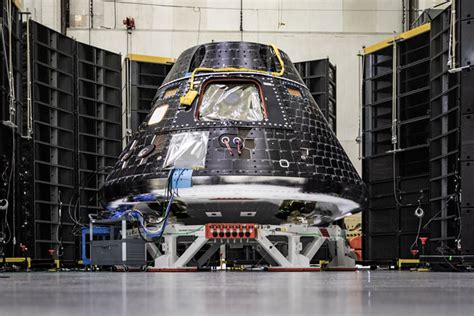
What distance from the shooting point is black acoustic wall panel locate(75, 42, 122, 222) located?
2203cm

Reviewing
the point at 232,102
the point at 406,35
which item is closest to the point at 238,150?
the point at 232,102

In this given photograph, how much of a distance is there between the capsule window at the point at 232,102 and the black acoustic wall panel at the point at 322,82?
290 inches

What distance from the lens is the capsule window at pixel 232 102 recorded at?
1489cm

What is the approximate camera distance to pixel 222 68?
1578 cm

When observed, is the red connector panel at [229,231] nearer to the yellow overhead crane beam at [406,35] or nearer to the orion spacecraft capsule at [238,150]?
the orion spacecraft capsule at [238,150]

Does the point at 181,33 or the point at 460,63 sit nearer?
the point at 460,63

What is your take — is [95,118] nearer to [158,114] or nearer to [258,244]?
[158,114]

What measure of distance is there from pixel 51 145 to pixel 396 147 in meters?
9.43

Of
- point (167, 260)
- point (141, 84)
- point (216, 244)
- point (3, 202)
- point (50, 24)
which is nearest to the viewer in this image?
point (167, 260)

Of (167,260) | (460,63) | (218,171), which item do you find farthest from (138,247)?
(460,63)

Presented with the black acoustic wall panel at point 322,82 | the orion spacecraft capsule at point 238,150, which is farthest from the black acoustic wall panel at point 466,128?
the black acoustic wall panel at point 322,82

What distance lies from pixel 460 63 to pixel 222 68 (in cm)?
477

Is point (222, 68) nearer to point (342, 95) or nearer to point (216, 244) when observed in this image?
point (216, 244)

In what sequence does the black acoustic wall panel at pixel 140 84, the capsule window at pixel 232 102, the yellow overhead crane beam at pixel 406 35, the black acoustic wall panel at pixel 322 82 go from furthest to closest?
the black acoustic wall panel at pixel 140 84 < the black acoustic wall panel at pixel 322 82 < the yellow overhead crane beam at pixel 406 35 < the capsule window at pixel 232 102
